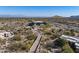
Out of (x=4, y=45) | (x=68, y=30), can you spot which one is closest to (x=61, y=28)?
(x=68, y=30)

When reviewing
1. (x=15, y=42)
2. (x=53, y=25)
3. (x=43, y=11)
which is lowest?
(x=15, y=42)

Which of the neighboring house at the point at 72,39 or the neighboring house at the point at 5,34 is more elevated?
the neighboring house at the point at 5,34

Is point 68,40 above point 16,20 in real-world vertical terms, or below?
below

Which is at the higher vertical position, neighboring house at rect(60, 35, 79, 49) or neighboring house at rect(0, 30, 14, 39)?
neighboring house at rect(0, 30, 14, 39)

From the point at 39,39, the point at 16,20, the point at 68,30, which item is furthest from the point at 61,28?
the point at 16,20

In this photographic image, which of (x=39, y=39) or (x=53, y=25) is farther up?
(x=53, y=25)
